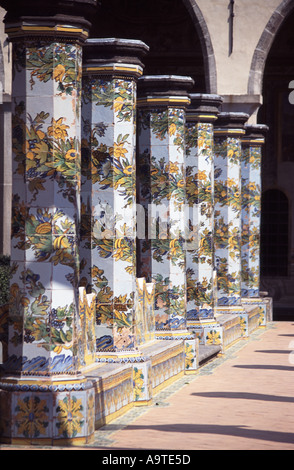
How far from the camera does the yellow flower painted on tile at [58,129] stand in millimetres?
7727

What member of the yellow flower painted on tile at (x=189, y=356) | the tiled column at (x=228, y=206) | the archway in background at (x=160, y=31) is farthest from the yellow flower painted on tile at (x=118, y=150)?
Result: the archway in background at (x=160, y=31)

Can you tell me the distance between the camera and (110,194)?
9.62 metres

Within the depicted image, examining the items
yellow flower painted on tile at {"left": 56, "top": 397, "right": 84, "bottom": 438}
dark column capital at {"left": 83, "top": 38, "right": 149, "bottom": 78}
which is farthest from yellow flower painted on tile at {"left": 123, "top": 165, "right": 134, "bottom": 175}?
yellow flower painted on tile at {"left": 56, "top": 397, "right": 84, "bottom": 438}

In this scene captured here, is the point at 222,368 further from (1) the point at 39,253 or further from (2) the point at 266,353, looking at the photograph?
(1) the point at 39,253

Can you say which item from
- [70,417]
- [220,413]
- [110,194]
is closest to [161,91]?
[110,194]

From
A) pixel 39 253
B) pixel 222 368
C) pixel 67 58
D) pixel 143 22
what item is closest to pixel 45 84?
pixel 67 58

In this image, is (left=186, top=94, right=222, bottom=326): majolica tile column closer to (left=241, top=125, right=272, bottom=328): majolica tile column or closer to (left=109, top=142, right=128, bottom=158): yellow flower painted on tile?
(left=109, top=142, right=128, bottom=158): yellow flower painted on tile

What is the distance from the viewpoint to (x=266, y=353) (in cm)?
1473

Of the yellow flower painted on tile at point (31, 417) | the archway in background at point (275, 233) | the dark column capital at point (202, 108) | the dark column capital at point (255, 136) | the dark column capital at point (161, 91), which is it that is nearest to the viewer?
the yellow flower painted on tile at point (31, 417)

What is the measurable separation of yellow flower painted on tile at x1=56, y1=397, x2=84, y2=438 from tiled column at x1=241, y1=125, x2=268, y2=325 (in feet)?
38.4

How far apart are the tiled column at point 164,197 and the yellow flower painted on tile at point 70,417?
4.54 m

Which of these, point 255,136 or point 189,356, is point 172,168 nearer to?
point 189,356

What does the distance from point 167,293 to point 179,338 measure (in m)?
0.54

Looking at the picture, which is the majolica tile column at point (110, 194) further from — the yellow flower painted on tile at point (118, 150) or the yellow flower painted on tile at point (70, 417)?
the yellow flower painted on tile at point (70, 417)
